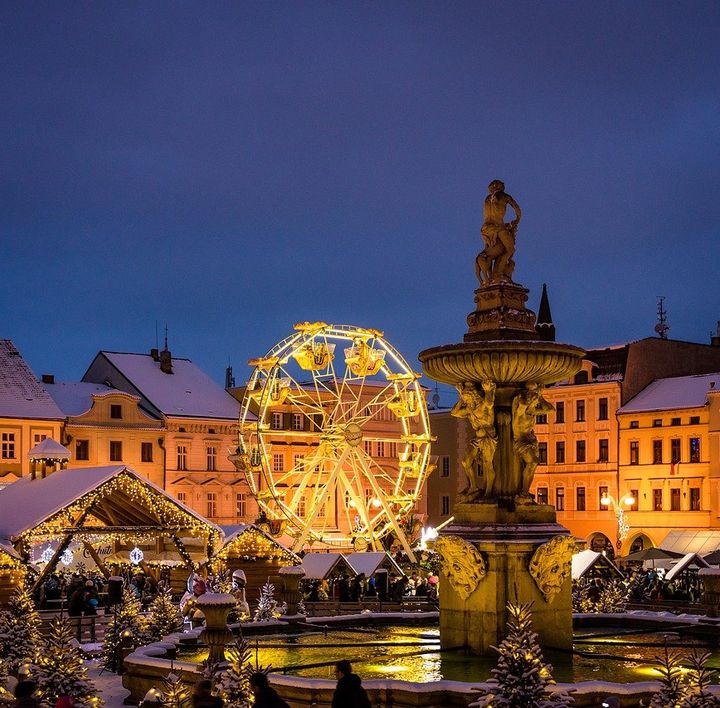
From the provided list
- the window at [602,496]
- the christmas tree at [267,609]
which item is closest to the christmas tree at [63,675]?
the christmas tree at [267,609]

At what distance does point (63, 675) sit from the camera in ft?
46.4

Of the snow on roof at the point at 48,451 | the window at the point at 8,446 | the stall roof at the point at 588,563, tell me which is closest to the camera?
the stall roof at the point at 588,563

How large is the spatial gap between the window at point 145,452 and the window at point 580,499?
64.7 ft

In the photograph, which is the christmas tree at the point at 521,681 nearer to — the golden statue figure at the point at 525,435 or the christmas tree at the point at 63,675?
the christmas tree at the point at 63,675

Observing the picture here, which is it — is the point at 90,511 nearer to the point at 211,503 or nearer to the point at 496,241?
the point at 496,241

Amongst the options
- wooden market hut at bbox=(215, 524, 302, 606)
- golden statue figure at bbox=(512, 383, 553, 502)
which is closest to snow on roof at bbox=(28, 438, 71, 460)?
wooden market hut at bbox=(215, 524, 302, 606)

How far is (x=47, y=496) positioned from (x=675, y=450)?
3204 cm

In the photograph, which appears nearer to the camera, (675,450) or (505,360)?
(505,360)

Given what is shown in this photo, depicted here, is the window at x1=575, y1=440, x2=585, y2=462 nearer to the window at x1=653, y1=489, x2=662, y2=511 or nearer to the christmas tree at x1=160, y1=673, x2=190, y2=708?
the window at x1=653, y1=489, x2=662, y2=511

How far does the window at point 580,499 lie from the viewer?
60472mm

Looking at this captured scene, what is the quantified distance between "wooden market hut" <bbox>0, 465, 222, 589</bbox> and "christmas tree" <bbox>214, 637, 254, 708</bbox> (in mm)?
17795

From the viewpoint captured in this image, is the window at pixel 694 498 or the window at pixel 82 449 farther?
the window at pixel 82 449

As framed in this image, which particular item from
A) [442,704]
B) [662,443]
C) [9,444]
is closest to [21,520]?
[442,704]

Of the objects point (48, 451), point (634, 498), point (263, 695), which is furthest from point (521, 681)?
point (634, 498)
